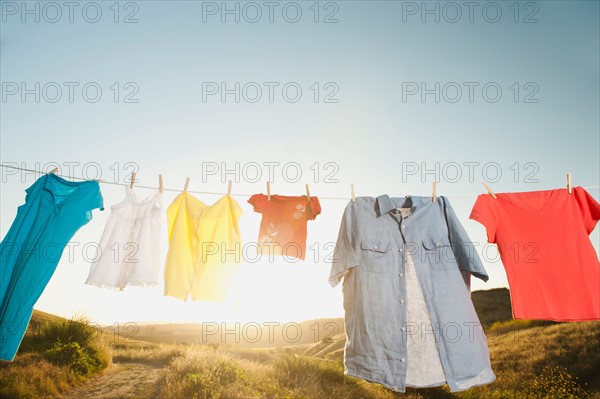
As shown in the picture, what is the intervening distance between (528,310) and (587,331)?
2070cm

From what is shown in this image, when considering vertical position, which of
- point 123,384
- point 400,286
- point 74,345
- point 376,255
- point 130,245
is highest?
point 130,245

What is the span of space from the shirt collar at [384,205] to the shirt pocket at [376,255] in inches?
17.5

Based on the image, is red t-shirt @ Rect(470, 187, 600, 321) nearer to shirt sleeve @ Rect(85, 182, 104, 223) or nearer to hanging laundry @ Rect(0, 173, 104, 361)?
shirt sleeve @ Rect(85, 182, 104, 223)

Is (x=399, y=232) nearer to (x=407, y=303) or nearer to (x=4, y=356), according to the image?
(x=407, y=303)

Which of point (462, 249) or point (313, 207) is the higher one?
point (313, 207)

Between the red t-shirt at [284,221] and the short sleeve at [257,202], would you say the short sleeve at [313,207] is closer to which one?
the red t-shirt at [284,221]

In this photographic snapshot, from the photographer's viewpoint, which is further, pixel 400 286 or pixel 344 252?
pixel 344 252

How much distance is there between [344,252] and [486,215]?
2.09 meters

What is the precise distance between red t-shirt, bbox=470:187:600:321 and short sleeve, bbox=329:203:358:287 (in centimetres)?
172

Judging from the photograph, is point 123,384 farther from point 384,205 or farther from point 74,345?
point 384,205

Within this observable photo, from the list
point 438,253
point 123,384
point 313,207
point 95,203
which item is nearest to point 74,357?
point 123,384

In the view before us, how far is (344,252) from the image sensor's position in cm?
486

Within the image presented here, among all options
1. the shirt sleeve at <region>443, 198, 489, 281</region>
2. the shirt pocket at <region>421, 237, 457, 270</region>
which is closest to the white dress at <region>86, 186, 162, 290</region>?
the shirt pocket at <region>421, 237, 457, 270</region>

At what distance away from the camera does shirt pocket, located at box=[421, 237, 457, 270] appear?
4734 millimetres
